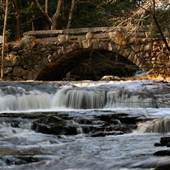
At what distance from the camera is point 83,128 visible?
14250 mm

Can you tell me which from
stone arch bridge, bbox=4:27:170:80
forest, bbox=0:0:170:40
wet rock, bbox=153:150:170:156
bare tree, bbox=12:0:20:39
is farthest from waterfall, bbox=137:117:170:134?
bare tree, bbox=12:0:20:39

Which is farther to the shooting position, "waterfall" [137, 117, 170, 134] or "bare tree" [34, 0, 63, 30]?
"bare tree" [34, 0, 63, 30]

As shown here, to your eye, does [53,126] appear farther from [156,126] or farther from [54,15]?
[54,15]

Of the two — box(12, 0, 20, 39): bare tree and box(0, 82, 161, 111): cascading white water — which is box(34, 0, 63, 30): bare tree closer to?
box(12, 0, 20, 39): bare tree

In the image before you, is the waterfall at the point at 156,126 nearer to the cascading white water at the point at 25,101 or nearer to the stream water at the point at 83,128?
the stream water at the point at 83,128

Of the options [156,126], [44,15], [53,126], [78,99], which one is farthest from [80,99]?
[44,15]

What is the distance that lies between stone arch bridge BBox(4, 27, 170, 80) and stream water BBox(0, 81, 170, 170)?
12.4 ft

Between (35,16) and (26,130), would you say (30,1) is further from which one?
(26,130)

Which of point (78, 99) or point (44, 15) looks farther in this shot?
point (44, 15)

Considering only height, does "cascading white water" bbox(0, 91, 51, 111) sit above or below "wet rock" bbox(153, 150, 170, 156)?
above

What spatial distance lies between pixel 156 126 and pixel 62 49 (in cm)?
1304

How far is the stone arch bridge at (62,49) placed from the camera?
24.2 meters

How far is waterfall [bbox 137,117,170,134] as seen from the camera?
45.4ft

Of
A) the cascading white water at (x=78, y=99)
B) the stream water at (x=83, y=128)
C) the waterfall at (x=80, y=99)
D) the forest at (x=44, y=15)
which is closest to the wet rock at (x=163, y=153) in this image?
the stream water at (x=83, y=128)
